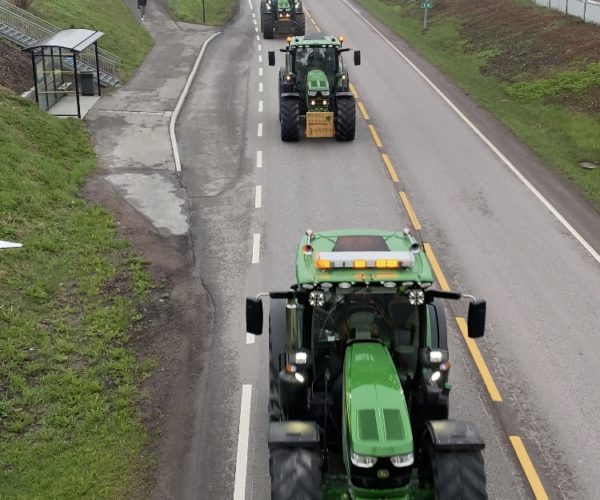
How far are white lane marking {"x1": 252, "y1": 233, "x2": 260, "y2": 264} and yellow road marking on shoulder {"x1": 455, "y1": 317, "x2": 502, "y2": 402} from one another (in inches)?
185

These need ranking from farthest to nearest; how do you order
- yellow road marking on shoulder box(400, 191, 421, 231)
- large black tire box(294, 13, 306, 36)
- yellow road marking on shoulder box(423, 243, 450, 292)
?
large black tire box(294, 13, 306, 36)
yellow road marking on shoulder box(400, 191, 421, 231)
yellow road marking on shoulder box(423, 243, 450, 292)

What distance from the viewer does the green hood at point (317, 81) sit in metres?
24.1

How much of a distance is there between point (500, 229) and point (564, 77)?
622 inches

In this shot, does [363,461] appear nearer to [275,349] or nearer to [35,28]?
[275,349]

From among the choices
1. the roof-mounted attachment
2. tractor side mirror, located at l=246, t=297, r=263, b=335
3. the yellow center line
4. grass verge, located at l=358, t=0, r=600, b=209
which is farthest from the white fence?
tractor side mirror, located at l=246, t=297, r=263, b=335

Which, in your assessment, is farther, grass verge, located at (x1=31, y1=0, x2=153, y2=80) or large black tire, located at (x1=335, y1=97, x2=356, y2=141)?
grass verge, located at (x1=31, y1=0, x2=153, y2=80)

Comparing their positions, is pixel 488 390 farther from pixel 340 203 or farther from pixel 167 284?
pixel 340 203

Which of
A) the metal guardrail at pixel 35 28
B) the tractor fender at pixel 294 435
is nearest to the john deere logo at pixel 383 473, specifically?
the tractor fender at pixel 294 435

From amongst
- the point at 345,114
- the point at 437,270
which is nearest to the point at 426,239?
the point at 437,270

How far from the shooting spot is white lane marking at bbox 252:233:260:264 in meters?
16.6

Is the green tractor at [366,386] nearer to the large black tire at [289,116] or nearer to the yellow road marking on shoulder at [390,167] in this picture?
the yellow road marking on shoulder at [390,167]

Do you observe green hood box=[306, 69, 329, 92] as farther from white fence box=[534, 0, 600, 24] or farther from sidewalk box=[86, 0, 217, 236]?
white fence box=[534, 0, 600, 24]

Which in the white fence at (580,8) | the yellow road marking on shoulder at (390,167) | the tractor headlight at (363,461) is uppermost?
the white fence at (580,8)

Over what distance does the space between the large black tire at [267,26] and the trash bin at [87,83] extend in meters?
16.1
